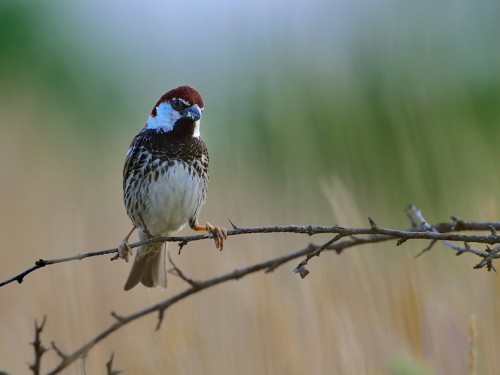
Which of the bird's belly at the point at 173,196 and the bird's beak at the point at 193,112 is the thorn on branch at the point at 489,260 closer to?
the bird's beak at the point at 193,112

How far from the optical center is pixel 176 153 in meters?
2.78

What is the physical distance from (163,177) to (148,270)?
12.4 inches

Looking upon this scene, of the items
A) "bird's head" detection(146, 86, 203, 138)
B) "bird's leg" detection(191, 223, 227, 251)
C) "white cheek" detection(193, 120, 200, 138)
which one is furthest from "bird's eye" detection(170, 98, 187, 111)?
"bird's leg" detection(191, 223, 227, 251)

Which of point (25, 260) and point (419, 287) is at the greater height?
point (25, 260)

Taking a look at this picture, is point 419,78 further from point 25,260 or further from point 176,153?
point 25,260

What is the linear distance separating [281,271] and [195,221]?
365 mm

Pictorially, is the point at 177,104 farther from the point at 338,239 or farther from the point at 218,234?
the point at 338,239

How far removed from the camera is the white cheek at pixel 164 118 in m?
2.75

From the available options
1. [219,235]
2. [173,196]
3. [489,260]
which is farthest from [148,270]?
[489,260]

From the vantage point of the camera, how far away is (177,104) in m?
2.68

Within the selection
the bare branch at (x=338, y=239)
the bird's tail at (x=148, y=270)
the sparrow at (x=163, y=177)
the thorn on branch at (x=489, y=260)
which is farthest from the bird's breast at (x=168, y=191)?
the thorn on branch at (x=489, y=260)

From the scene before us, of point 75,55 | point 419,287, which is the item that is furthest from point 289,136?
point 75,55

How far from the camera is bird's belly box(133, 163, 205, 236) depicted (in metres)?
2.76

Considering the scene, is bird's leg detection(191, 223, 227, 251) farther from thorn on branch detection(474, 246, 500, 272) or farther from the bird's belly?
thorn on branch detection(474, 246, 500, 272)
